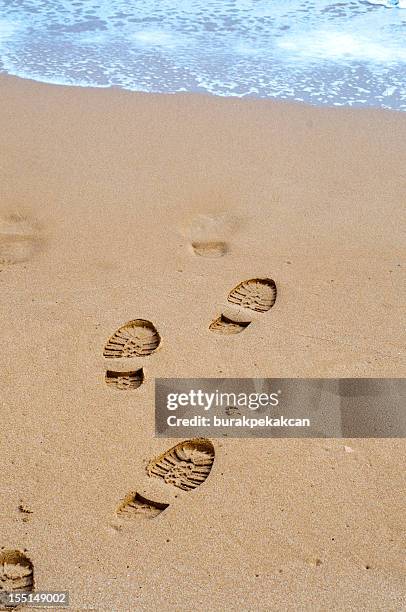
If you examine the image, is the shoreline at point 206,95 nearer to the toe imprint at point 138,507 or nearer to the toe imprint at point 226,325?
the toe imprint at point 226,325

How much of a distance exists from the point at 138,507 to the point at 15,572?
0.43 metres

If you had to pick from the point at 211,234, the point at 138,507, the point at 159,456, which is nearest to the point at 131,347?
the point at 159,456

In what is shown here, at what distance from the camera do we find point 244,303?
3.06 meters

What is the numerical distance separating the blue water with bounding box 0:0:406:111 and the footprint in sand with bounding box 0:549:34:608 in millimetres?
3730

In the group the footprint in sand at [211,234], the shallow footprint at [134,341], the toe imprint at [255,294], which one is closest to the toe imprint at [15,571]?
the shallow footprint at [134,341]

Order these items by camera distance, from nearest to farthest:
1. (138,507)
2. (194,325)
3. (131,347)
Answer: (138,507), (131,347), (194,325)

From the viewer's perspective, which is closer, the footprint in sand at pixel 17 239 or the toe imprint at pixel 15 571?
the toe imprint at pixel 15 571

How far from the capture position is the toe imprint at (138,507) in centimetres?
225

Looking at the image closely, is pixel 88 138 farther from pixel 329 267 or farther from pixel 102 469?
pixel 102 469

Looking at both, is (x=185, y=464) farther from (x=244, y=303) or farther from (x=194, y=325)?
(x=244, y=303)

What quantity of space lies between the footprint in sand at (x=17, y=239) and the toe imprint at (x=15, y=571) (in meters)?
1.53

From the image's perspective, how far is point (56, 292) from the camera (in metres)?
3.10

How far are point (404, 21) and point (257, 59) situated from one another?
6.17 ft

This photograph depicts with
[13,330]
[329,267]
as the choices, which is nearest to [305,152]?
[329,267]
